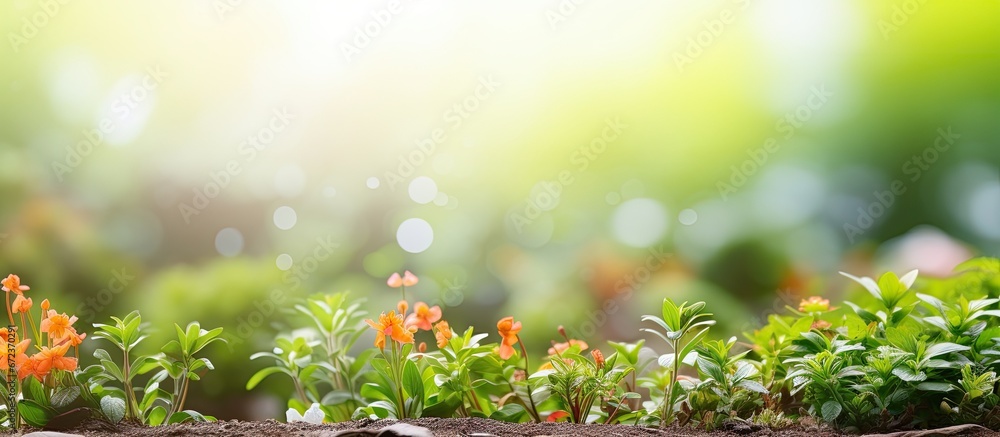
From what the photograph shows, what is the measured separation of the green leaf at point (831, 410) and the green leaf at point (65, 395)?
140 centimetres

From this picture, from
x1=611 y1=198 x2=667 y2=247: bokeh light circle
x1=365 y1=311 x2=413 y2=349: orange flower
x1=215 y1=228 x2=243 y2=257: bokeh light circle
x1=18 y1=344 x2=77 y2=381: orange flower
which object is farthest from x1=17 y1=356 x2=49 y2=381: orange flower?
x1=611 y1=198 x2=667 y2=247: bokeh light circle

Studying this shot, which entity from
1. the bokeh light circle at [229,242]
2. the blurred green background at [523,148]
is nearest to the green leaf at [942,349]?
the blurred green background at [523,148]

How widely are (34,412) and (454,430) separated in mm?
805

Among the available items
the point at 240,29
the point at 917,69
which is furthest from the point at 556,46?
the point at 917,69

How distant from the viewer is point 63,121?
201 centimetres

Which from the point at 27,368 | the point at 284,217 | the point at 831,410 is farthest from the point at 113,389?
the point at 831,410

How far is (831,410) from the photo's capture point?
1188 millimetres

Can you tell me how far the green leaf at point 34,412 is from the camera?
4.06 ft

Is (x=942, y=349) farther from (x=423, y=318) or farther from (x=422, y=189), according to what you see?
(x=422, y=189)

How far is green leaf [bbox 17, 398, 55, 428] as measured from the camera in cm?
124

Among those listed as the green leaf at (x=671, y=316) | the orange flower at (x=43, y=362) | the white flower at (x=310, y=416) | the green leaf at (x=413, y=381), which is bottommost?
the white flower at (x=310, y=416)

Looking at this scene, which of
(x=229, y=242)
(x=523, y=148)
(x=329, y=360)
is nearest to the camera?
(x=329, y=360)

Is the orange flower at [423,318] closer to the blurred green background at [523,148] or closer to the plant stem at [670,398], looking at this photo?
the plant stem at [670,398]

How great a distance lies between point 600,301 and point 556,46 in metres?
0.83
